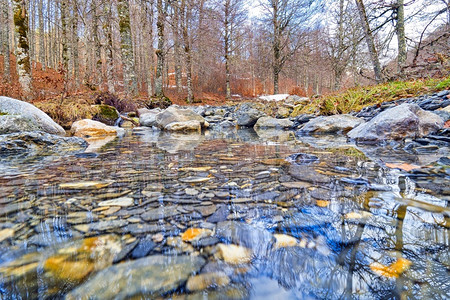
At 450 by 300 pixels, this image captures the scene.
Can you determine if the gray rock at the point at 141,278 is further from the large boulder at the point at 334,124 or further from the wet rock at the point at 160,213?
the large boulder at the point at 334,124

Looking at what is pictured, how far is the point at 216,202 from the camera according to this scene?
110 cm

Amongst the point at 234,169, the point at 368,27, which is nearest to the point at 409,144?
the point at 234,169

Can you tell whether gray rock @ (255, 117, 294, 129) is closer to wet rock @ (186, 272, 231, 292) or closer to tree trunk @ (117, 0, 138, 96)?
tree trunk @ (117, 0, 138, 96)

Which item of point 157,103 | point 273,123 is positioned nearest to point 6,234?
point 273,123

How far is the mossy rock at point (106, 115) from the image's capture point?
6.40 metres

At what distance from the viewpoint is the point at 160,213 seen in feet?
3.20

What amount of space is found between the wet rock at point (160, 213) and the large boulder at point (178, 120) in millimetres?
4940

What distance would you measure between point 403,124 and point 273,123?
3.86 meters

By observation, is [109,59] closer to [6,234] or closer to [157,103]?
[157,103]

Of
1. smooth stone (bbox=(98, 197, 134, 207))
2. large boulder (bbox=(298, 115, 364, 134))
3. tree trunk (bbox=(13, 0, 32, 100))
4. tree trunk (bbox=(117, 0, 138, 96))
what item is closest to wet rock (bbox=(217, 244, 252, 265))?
smooth stone (bbox=(98, 197, 134, 207))

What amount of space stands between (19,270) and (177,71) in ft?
56.5

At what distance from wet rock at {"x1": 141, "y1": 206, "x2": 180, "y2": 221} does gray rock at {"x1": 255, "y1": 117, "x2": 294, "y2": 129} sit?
18.7 feet

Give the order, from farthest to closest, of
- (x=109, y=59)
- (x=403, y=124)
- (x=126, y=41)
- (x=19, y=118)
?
(x=109, y=59) → (x=126, y=41) → (x=19, y=118) → (x=403, y=124)

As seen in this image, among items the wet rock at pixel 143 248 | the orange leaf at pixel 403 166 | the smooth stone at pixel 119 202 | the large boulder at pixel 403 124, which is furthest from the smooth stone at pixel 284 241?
the large boulder at pixel 403 124
